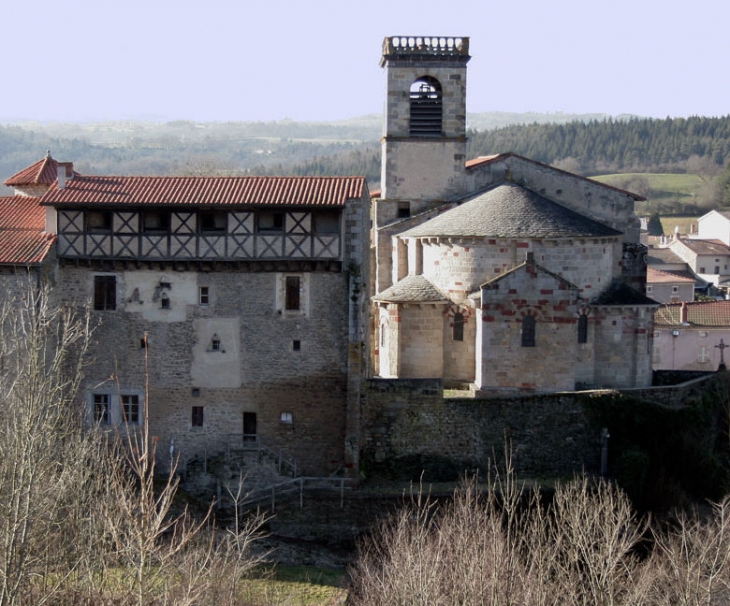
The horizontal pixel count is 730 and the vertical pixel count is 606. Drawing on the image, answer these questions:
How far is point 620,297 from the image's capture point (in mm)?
37594

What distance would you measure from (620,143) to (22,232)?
117267mm

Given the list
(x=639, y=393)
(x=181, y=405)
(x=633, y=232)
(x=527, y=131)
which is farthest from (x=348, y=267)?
(x=527, y=131)

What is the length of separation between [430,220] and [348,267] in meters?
8.58

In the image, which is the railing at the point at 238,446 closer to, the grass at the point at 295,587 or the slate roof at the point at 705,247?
the grass at the point at 295,587

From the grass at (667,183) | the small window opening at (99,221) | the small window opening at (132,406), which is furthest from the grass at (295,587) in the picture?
the grass at (667,183)

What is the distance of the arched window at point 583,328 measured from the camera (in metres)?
37.3

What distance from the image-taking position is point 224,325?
33156mm

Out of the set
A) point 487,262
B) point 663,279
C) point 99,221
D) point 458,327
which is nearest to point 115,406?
point 99,221

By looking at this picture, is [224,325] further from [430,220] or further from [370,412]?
[430,220]

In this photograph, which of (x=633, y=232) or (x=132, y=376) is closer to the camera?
(x=132, y=376)

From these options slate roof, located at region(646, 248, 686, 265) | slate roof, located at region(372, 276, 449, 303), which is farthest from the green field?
slate roof, located at region(372, 276, 449, 303)

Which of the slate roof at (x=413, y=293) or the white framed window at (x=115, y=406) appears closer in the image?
the white framed window at (x=115, y=406)

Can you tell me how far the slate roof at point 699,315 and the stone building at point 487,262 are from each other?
18.2 metres

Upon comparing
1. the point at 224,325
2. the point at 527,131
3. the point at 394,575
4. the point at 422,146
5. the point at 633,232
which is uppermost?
the point at 527,131
